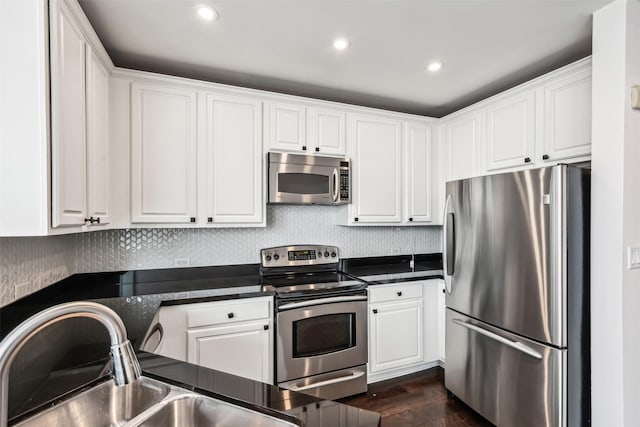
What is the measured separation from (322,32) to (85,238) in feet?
7.08

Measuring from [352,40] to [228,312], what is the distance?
6.34 ft

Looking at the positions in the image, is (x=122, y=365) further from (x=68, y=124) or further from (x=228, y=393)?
(x=68, y=124)

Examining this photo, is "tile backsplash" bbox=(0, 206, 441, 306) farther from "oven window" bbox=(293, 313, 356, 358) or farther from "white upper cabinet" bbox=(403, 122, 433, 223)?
"oven window" bbox=(293, 313, 356, 358)

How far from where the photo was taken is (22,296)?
4.95ft

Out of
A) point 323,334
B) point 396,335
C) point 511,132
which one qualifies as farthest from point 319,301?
point 511,132

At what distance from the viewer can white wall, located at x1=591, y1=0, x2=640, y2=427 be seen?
61.4 inches

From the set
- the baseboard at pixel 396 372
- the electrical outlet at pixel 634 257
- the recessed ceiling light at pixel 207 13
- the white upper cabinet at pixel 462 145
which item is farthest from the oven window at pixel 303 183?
the electrical outlet at pixel 634 257

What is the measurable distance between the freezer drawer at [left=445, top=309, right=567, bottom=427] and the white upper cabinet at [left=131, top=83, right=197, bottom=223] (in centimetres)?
216

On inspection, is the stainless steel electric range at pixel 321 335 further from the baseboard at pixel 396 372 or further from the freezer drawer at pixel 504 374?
the freezer drawer at pixel 504 374

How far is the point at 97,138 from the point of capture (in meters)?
1.79

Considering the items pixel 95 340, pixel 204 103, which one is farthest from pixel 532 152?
pixel 95 340

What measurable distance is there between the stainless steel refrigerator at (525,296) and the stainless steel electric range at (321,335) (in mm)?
760

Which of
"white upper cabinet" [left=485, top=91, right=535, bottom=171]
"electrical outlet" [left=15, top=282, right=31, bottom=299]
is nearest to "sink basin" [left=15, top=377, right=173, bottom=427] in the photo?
"electrical outlet" [left=15, top=282, right=31, bottom=299]

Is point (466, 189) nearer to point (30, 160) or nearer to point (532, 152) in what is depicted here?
point (532, 152)
